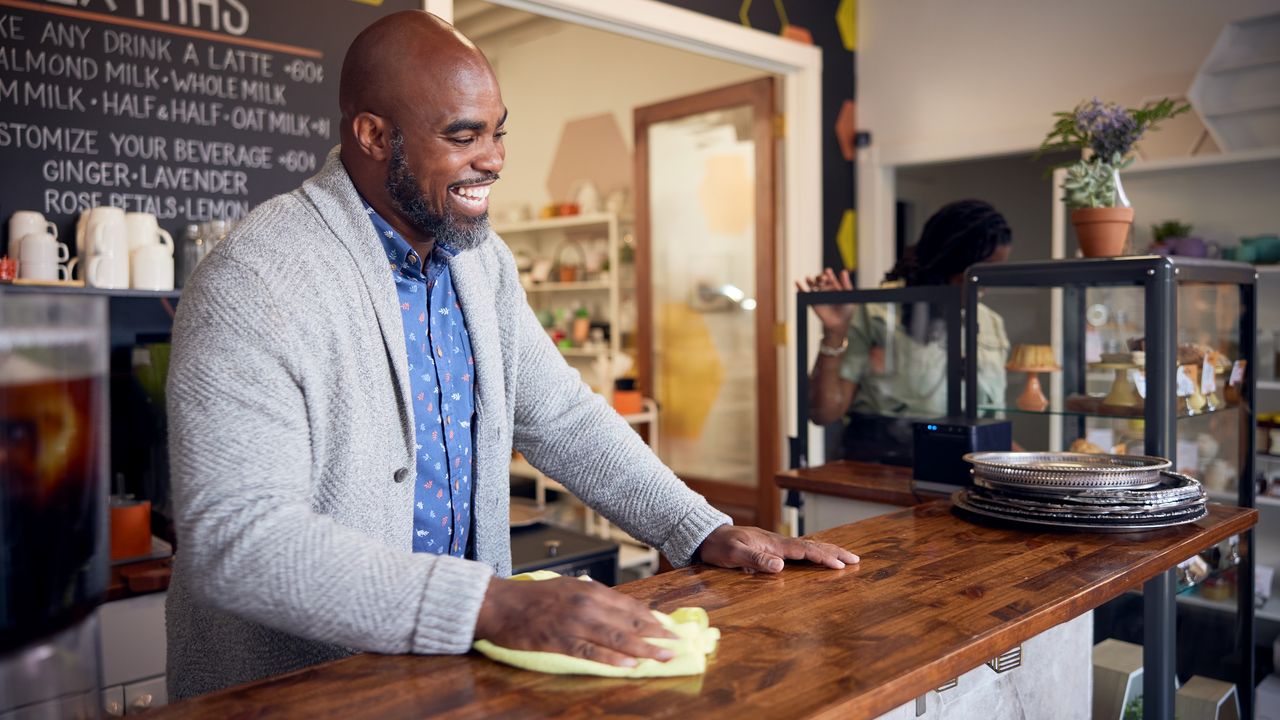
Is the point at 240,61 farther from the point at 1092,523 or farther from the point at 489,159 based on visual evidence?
the point at 1092,523

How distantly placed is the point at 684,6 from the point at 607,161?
99.2 inches

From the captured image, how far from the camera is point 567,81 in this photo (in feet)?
21.9

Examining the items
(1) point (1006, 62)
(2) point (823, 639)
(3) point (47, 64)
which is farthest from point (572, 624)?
(1) point (1006, 62)

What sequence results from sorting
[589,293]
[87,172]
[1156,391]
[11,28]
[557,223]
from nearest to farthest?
[1156,391], [11,28], [87,172], [557,223], [589,293]

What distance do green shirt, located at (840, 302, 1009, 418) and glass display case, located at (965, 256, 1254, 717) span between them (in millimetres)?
30

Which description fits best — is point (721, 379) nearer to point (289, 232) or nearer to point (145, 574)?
point (145, 574)

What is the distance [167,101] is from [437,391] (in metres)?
1.77

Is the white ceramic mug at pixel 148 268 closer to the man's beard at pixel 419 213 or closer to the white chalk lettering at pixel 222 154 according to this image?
the white chalk lettering at pixel 222 154

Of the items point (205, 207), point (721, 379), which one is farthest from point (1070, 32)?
point (205, 207)

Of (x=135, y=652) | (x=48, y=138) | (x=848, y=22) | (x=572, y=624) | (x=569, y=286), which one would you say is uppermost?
(x=848, y=22)

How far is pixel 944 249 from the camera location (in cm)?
291

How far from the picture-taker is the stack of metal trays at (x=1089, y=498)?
1538mm

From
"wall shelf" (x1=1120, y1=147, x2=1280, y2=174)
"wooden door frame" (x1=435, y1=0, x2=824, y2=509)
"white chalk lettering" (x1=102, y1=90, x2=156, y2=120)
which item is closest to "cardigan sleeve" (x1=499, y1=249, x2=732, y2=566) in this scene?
"white chalk lettering" (x1=102, y1=90, x2=156, y2=120)

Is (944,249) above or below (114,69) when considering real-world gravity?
below
